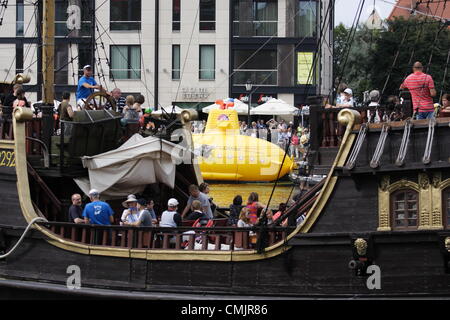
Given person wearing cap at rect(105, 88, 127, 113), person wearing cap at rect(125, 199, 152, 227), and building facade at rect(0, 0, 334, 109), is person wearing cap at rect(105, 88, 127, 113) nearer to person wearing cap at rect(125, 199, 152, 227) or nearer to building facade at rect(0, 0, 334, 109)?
person wearing cap at rect(125, 199, 152, 227)

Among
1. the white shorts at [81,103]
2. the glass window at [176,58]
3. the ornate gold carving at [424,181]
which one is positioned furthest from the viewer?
the glass window at [176,58]

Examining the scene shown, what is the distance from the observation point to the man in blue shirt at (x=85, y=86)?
56.0 ft

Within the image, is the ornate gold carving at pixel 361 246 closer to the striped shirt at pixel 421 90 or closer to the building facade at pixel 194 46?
the striped shirt at pixel 421 90

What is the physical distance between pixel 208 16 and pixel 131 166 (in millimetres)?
29453

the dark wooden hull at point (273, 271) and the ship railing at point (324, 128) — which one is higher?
the ship railing at point (324, 128)

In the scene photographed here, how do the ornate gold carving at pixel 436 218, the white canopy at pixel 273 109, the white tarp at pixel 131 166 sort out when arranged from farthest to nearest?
1. the white canopy at pixel 273 109
2. the white tarp at pixel 131 166
3. the ornate gold carving at pixel 436 218

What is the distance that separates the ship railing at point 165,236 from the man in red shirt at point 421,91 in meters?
2.25

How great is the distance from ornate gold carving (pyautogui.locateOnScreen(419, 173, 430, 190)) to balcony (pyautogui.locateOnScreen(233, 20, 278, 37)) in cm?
3340

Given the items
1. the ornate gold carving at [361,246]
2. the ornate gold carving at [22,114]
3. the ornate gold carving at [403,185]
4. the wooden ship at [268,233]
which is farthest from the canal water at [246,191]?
the ornate gold carving at [403,185]

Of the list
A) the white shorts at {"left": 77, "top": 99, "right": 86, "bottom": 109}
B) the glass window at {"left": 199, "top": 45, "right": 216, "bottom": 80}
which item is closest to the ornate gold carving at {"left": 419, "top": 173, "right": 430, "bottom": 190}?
the white shorts at {"left": 77, "top": 99, "right": 86, "bottom": 109}

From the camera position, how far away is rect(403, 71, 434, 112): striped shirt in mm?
13773

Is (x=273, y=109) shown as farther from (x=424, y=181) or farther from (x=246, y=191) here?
(x=424, y=181)

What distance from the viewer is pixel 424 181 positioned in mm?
12352

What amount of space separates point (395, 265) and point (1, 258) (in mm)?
5832
